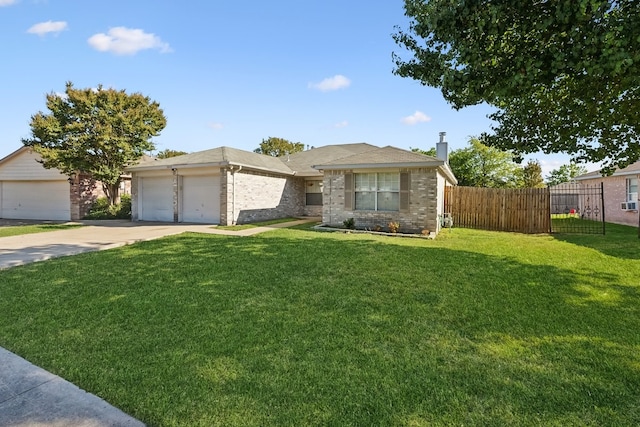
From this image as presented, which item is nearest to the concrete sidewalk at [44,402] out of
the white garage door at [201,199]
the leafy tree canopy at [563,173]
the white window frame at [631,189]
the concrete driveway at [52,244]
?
the concrete driveway at [52,244]

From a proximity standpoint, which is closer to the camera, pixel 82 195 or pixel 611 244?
pixel 611 244

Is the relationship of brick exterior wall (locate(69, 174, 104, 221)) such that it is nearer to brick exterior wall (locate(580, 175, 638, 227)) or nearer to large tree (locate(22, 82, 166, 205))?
large tree (locate(22, 82, 166, 205))

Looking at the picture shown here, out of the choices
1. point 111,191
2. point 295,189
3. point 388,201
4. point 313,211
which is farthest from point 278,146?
point 388,201

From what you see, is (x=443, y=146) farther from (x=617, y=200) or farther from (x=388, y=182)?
(x=617, y=200)

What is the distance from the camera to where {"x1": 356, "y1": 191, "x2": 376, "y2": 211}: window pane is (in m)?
13.4

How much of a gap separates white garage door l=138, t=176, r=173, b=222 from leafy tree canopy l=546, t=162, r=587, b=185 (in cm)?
4169

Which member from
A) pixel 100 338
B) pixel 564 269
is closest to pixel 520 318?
pixel 564 269

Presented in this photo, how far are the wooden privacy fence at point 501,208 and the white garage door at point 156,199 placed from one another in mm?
13591

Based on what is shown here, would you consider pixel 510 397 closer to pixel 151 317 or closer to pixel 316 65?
pixel 151 317

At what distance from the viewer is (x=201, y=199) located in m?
15.9

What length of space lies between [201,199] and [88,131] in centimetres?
650

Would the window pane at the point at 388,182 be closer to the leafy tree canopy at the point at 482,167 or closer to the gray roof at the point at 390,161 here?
the gray roof at the point at 390,161

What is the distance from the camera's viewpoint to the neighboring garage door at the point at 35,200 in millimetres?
18780

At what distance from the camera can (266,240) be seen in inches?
388
